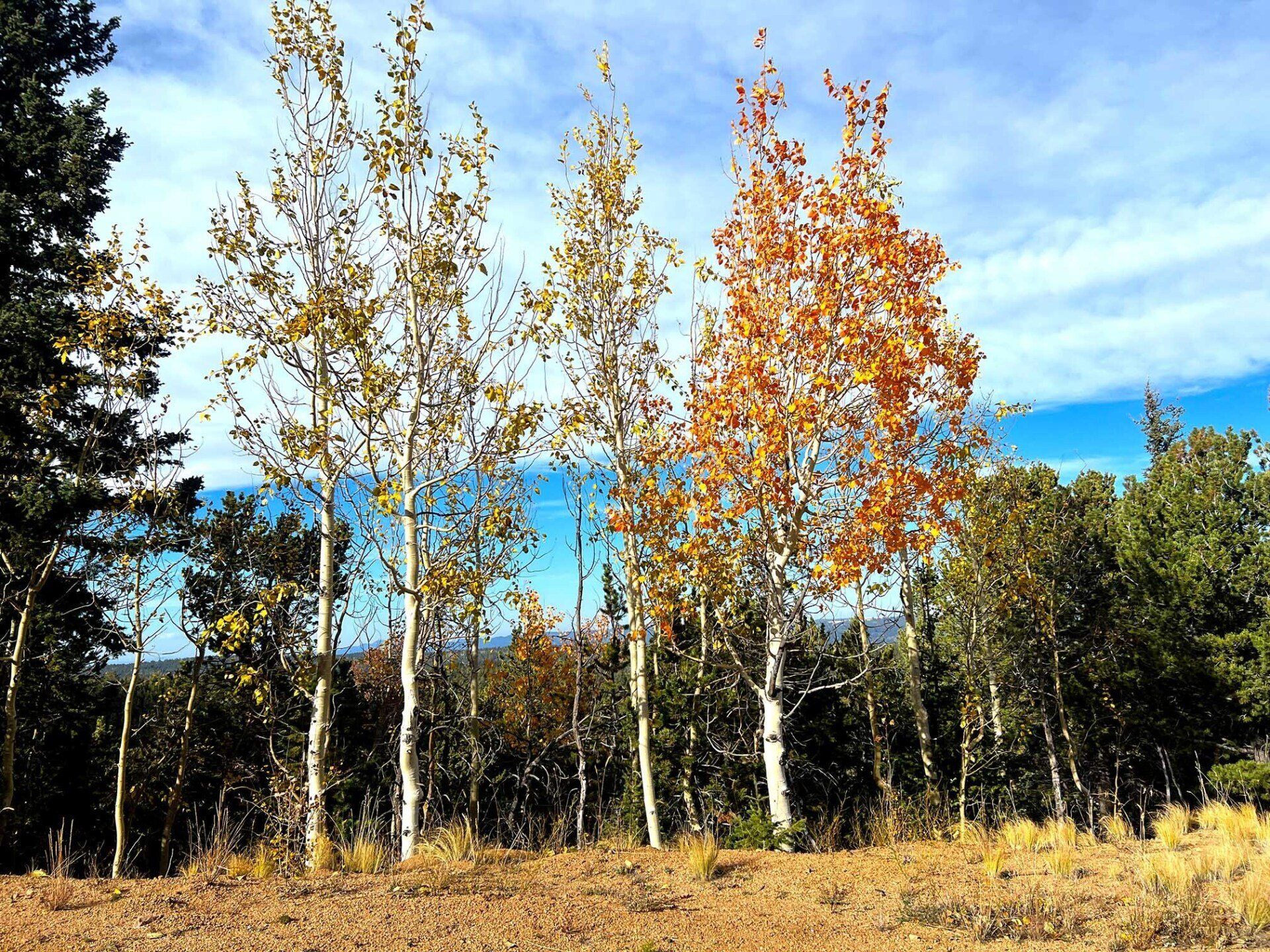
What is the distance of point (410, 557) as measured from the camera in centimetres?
802

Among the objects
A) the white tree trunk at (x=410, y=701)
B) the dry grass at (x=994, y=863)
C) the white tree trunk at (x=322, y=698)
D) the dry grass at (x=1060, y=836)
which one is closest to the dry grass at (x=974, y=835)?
the dry grass at (x=994, y=863)

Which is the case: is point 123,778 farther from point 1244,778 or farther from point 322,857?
point 1244,778

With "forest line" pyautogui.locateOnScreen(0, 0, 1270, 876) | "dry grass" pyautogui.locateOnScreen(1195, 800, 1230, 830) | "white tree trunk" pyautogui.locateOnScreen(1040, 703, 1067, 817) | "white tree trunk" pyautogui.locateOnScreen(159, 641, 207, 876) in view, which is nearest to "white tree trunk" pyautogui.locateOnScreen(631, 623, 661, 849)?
"forest line" pyautogui.locateOnScreen(0, 0, 1270, 876)

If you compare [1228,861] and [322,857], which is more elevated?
[322,857]

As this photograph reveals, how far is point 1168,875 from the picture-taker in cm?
646

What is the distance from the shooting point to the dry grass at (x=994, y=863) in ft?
23.1

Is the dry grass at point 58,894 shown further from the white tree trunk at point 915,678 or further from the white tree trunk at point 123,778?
the white tree trunk at point 915,678

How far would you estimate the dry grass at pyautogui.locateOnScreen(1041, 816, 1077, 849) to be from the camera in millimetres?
8352

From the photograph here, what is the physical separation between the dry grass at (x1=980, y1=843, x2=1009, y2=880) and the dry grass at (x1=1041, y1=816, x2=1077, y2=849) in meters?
1.10

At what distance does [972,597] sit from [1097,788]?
1186cm

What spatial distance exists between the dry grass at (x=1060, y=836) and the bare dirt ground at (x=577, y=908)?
674mm

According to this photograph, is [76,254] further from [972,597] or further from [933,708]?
[933,708]

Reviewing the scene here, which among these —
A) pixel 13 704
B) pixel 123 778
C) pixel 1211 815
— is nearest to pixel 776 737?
pixel 1211 815

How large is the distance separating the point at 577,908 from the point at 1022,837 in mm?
5532
